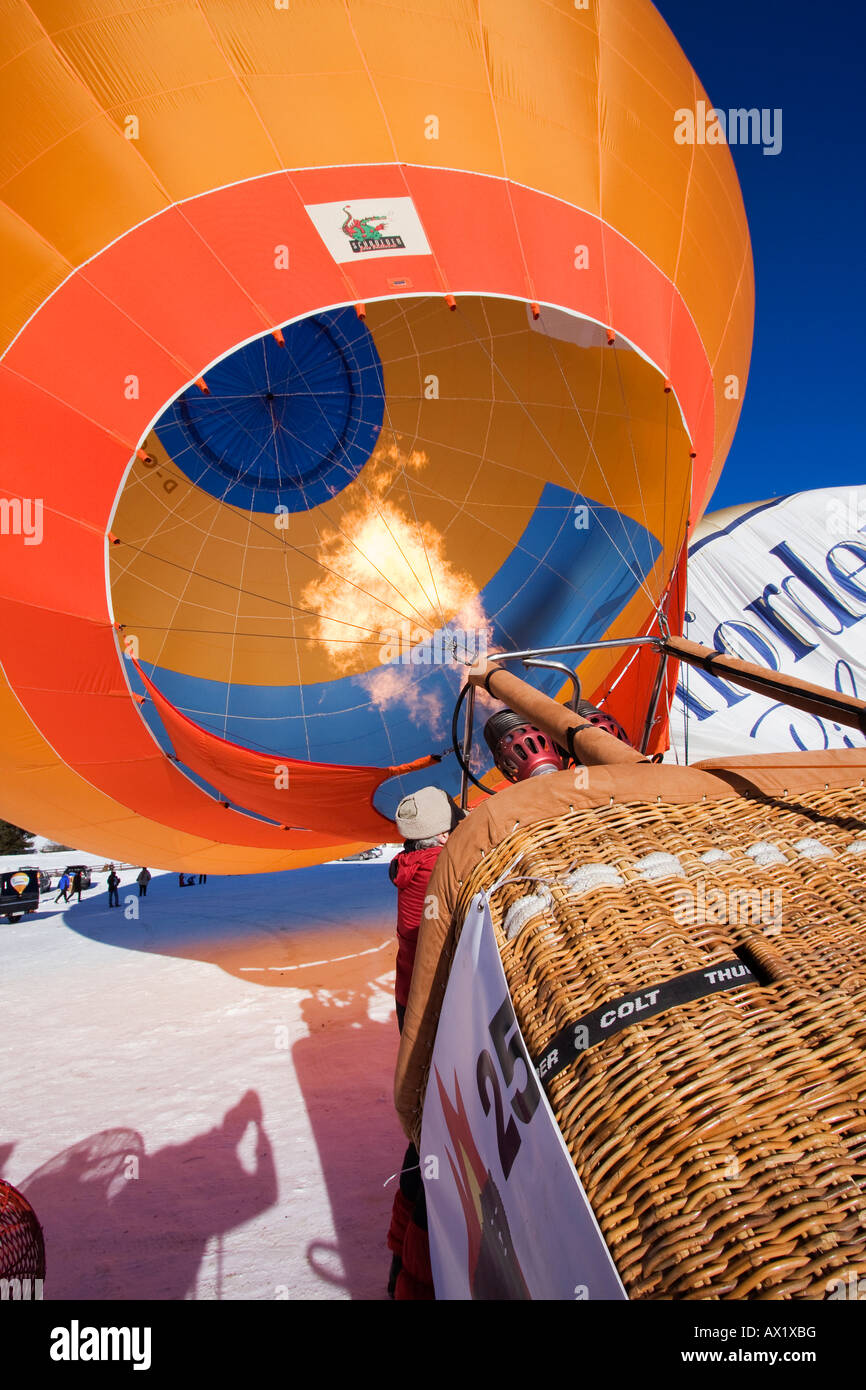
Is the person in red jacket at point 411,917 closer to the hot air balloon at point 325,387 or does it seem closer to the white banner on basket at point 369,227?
the hot air balloon at point 325,387

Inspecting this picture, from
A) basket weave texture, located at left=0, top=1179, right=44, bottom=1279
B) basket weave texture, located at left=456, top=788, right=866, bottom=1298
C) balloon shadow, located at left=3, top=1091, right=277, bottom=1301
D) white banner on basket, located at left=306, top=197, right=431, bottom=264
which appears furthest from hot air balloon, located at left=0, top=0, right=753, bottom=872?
basket weave texture, located at left=0, top=1179, right=44, bottom=1279

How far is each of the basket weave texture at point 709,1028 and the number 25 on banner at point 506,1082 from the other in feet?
0.09

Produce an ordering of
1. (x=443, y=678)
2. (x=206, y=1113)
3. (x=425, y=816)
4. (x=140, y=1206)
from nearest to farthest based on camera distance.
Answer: (x=425, y=816)
(x=140, y=1206)
(x=206, y=1113)
(x=443, y=678)

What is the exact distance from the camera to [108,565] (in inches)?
191

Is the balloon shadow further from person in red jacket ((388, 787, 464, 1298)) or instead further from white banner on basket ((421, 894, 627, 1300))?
white banner on basket ((421, 894, 627, 1300))

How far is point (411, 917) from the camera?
263cm

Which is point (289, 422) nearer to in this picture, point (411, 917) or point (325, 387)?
point (325, 387)

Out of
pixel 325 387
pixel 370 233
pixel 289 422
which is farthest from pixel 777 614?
pixel 370 233

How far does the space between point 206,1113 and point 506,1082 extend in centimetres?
379

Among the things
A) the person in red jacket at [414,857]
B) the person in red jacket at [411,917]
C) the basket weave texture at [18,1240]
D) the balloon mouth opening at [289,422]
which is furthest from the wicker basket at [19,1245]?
the balloon mouth opening at [289,422]

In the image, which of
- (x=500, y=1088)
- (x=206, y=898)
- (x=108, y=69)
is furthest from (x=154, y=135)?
(x=206, y=898)

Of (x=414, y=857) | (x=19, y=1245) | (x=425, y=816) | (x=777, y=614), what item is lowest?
(x=19, y=1245)

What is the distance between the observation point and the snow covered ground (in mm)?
2904
